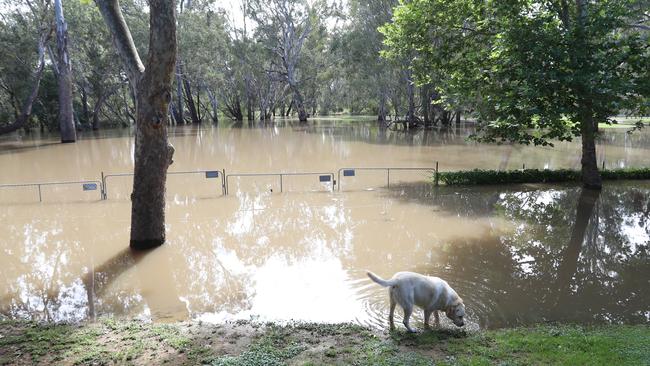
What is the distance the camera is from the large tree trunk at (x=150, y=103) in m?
9.55

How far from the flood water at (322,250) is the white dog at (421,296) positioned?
37.3 inches

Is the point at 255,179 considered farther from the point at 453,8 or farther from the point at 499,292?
the point at 499,292

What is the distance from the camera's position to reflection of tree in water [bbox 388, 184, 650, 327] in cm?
789

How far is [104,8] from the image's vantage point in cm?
987

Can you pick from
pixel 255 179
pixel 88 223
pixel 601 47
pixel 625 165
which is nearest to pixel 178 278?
pixel 88 223

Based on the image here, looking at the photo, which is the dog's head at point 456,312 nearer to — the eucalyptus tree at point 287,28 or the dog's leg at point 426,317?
the dog's leg at point 426,317

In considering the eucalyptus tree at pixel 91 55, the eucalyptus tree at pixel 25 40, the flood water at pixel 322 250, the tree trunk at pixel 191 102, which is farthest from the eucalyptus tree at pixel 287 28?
the flood water at pixel 322 250

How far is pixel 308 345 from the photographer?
5.98 m

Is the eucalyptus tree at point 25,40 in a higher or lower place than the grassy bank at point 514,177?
higher

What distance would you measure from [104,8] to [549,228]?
12.1 m

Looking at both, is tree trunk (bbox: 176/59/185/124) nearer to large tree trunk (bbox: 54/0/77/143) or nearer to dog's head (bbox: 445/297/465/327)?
large tree trunk (bbox: 54/0/77/143)

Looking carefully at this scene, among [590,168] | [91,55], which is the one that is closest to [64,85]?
[91,55]

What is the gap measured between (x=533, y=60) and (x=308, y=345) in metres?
11.8

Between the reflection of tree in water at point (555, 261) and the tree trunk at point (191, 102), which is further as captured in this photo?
the tree trunk at point (191, 102)
